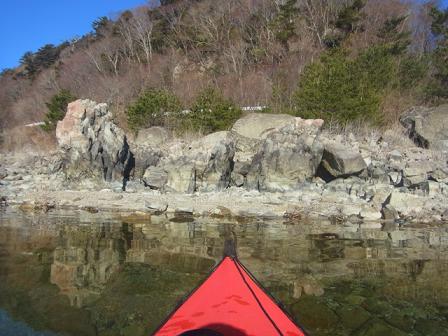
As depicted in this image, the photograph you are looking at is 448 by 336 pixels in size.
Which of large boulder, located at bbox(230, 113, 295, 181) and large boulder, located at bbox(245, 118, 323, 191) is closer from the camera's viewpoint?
large boulder, located at bbox(245, 118, 323, 191)

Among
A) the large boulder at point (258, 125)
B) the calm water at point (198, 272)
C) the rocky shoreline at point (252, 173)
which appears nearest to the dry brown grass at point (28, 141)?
the rocky shoreline at point (252, 173)

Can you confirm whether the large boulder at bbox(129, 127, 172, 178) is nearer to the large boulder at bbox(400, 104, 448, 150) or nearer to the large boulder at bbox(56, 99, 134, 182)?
the large boulder at bbox(56, 99, 134, 182)

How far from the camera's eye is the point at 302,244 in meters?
8.77

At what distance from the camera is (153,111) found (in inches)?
822

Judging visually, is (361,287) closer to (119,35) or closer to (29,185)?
(29,185)

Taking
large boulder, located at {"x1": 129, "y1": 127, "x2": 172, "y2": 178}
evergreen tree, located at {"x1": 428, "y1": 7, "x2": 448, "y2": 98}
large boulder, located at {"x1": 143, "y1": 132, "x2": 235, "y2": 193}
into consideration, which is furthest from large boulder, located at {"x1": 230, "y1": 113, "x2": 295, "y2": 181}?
evergreen tree, located at {"x1": 428, "y1": 7, "x2": 448, "y2": 98}

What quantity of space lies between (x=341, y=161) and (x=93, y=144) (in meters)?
9.10

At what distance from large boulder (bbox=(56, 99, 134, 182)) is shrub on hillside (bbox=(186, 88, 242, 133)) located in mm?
3456

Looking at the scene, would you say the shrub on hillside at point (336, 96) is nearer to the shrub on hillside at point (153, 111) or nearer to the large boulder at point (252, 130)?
the large boulder at point (252, 130)

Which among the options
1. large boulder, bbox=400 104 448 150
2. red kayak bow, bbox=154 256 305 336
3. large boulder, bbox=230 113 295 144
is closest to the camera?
red kayak bow, bbox=154 256 305 336

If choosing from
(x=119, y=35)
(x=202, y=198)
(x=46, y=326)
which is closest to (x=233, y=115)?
(x=202, y=198)

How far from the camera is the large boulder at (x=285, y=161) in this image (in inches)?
581

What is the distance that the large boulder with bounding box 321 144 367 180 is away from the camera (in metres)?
14.3

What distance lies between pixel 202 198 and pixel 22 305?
865 cm
